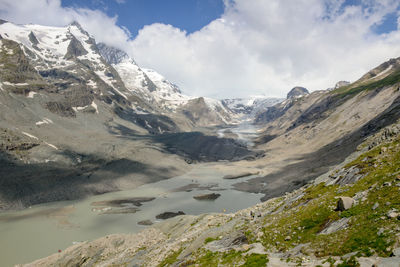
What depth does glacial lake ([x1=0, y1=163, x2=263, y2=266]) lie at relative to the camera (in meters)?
80.9

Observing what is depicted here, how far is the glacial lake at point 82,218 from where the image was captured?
80.9m

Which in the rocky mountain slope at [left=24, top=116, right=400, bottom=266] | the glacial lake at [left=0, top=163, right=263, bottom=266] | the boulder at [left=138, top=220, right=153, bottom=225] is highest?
the rocky mountain slope at [left=24, top=116, right=400, bottom=266]

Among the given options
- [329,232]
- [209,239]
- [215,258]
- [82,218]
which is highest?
[329,232]

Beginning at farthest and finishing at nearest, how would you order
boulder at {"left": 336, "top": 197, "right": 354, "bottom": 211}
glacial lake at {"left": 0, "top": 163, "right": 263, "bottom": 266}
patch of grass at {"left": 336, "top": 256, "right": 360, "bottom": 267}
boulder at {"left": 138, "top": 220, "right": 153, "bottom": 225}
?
boulder at {"left": 138, "top": 220, "right": 153, "bottom": 225} < glacial lake at {"left": 0, "top": 163, "right": 263, "bottom": 266} < boulder at {"left": 336, "top": 197, "right": 354, "bottom": 211} < patch of grass at {"left": 336, "top": 256, "right": 360, "bottom": 267}

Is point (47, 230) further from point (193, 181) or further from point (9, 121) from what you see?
point (9, 121)

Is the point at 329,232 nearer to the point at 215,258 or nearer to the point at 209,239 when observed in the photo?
the point at 215,258

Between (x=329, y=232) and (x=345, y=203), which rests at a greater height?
(x=345, y=203)

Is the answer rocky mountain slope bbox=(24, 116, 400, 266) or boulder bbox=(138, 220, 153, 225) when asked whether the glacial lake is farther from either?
rocky mountain slope bbox=(24, 116, 400, 266)

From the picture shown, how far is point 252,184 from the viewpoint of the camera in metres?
147

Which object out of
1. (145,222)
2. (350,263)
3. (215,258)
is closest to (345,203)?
(350,263)

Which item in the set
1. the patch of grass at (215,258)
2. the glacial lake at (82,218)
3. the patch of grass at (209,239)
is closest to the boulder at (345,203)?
the patch of grass at (215,258)

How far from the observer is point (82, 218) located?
103688mm

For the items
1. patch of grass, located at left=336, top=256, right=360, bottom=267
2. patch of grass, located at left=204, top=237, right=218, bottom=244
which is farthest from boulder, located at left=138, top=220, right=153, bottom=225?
patch of grass, located at left=336, top=256, right=360, bottom=267

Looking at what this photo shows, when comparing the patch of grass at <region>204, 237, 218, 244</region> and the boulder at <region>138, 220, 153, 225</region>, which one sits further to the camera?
the boulder at <region>138, 220, 153, 225</region>
